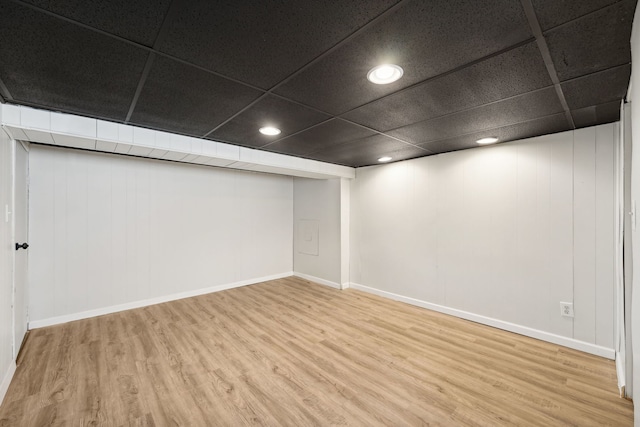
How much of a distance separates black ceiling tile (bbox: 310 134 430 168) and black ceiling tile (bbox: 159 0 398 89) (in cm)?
173

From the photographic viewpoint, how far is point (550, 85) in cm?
182

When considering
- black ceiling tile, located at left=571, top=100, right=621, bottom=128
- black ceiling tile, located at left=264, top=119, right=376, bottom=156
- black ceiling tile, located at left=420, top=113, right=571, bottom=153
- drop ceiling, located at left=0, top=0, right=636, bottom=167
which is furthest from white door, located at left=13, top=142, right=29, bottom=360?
black ceiling tile, located at left=571, top=100, right=621, bottom=128

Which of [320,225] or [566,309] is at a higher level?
[320,225]

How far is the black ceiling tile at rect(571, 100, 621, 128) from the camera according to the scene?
2211mm

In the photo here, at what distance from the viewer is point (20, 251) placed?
9.14 feet

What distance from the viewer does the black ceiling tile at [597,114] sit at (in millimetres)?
2211

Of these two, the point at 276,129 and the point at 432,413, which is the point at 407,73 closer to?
the point at 276,129

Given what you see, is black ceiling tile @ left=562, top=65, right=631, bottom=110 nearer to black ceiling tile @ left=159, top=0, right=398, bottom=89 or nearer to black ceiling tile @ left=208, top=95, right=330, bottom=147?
black ceiling tile @ left=159, top=0, right=398, bottom=89

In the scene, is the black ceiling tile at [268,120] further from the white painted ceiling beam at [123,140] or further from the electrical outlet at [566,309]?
the electrical outlet at [566,309]

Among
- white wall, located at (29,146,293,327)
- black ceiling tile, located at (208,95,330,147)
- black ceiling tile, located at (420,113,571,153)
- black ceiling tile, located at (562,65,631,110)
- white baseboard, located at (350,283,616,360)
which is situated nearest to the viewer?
black ceiling tile, located at (562,65,631,110)

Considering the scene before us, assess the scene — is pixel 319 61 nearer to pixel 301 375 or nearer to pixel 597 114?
pixel 301 375

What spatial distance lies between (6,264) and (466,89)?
12.3 ft

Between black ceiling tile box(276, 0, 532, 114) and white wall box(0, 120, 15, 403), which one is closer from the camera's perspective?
black ceiling tile box(276, 0, 532, 114)

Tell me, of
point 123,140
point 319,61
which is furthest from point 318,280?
point 319,61
